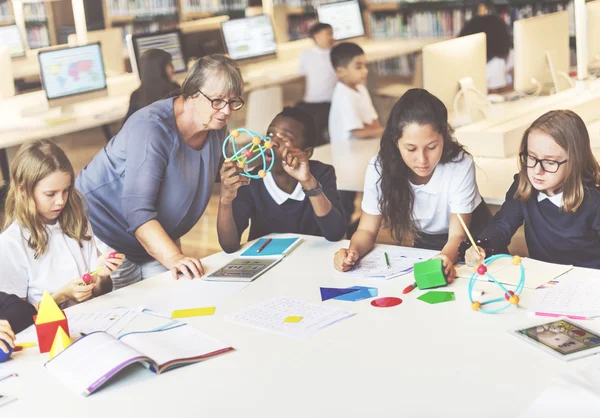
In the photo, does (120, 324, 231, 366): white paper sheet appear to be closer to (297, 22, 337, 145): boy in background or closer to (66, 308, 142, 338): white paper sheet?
(66, 308, 142, 338): white paper sheet

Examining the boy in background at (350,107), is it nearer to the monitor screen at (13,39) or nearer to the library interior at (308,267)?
the library interior at (308,267)

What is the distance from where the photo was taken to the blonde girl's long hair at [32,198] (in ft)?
7.47

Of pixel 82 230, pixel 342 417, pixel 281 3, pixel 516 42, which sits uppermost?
pixel 281 3

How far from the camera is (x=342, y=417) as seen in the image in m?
1.47

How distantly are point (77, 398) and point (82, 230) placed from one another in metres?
0.87

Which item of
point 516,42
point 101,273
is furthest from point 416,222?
point 516,42

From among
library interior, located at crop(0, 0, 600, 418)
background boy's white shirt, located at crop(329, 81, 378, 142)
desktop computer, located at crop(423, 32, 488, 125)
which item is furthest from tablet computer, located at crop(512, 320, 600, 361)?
background boy's white shirt, located at crop(329, 81, 378, 142)

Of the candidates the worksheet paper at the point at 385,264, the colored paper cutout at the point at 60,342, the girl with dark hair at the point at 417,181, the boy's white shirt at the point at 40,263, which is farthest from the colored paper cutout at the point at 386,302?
the boy's white shirt at the point at 40,263

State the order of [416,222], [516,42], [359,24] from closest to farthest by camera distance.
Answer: [416,222], [516,42], [359,24]

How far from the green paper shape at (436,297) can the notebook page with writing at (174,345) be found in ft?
1.73

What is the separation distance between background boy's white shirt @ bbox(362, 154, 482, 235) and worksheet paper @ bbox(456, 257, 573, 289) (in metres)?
0.26

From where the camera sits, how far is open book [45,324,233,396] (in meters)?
1.62

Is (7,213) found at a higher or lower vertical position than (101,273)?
higher

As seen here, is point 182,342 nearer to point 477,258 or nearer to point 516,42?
point 477,258
